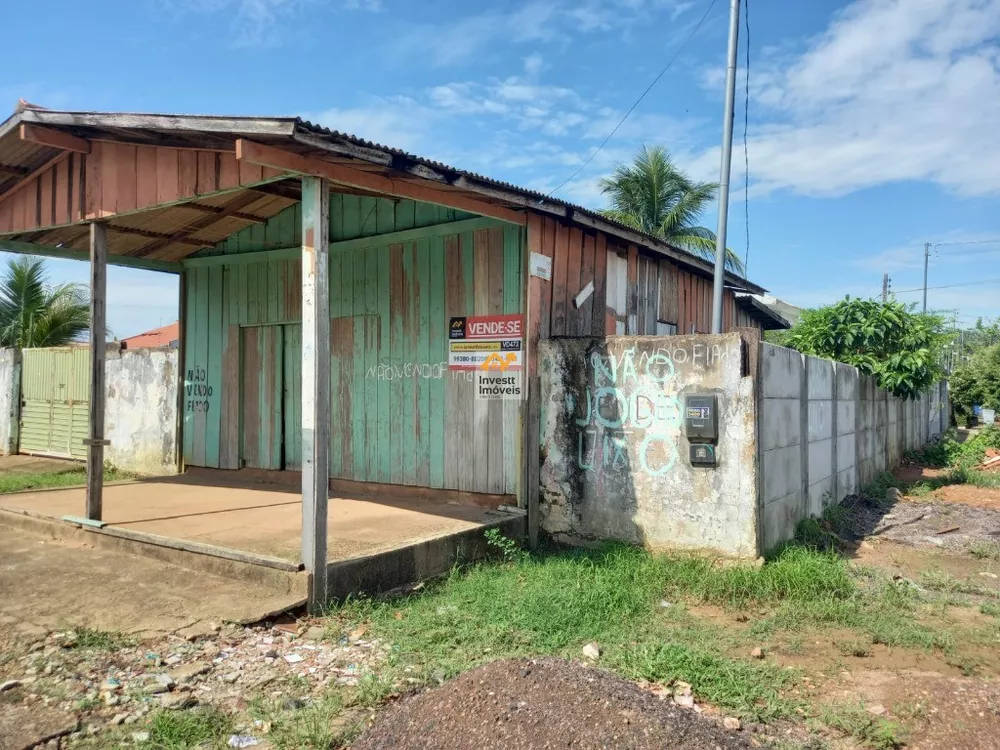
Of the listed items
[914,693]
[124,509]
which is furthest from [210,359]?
[914,693]

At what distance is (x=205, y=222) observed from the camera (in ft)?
27.0

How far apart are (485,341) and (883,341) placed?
7.73 m

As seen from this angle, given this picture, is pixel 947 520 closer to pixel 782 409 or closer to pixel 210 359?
pixel 782 409

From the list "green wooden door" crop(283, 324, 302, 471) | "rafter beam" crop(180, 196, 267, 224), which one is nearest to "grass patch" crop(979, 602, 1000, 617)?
"green wooden door" crop(283, 324, 302, 471)

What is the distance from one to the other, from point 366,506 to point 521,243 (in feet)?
9.96

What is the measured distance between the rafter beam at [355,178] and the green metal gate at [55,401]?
904cm

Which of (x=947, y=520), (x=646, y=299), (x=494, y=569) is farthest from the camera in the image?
(x=646, y=299)

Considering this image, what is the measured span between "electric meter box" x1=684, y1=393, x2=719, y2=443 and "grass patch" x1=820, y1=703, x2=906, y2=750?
261cm

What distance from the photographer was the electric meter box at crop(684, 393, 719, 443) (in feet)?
19.9

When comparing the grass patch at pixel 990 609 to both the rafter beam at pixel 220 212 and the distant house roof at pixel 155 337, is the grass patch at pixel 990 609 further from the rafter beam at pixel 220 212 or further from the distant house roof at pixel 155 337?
the distant house roof at pixel 155 337

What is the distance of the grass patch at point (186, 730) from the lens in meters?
3.21

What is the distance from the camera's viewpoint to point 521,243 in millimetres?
7012

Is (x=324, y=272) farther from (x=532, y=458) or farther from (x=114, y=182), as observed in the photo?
(x=532, y=458)

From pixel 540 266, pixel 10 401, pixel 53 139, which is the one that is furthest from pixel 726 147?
pixel 10 401
